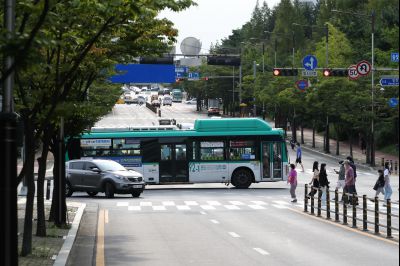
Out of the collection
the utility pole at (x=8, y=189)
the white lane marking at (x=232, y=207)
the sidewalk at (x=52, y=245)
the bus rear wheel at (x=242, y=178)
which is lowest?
the white lane marking at (x=232, y=207)

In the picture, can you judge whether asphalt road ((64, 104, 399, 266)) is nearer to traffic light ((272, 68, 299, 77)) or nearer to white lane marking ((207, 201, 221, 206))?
white lane marking ((207, 201, 221, 206))

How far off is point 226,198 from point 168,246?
2011 centimetres

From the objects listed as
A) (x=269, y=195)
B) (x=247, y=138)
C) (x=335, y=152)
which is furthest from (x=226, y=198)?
(x=335, y=152)

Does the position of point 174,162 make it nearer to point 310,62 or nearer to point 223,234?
point 310,62

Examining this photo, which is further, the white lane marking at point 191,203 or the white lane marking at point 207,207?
the white lane marking at point 191,203

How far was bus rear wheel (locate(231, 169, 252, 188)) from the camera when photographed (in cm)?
4847

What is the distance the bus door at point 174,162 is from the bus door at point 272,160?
406 centimetres

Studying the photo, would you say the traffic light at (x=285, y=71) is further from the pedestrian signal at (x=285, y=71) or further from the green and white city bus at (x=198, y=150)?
the green and white city bus at (x=198, y=150)

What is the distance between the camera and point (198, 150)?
157 feet

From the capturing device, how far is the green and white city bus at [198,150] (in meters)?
47.7

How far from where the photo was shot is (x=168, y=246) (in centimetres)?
2211

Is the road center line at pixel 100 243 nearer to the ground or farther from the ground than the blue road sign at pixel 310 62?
nearer to the ground

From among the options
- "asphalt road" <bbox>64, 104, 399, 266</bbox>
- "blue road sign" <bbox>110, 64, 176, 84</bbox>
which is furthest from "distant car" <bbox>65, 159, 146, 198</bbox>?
"blue road sign" <bbox>110, 64, 176, 84</bbox>

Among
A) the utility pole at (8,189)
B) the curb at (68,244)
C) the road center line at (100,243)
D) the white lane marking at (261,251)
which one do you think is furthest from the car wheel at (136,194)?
the utility pole at (8,189)
